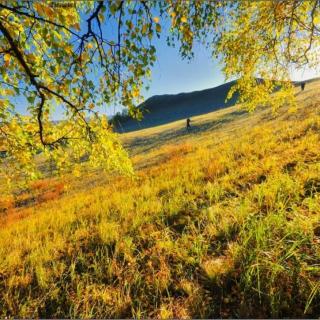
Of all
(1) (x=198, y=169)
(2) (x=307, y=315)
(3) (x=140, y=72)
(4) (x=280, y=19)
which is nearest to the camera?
(2) (x=307, y=315)

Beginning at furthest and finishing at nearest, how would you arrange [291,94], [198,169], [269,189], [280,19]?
[198,169], [291,94], [280,19], [269,189]

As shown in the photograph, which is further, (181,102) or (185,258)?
(181,102)

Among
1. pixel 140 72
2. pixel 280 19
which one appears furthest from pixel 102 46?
pixel 280 19

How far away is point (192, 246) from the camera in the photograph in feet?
15.3

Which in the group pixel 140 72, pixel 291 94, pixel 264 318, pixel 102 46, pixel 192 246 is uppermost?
pixel 102 46

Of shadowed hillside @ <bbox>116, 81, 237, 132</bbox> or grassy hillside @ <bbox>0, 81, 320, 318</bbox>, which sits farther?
shadowed hillside @ <bbox>116, 81, 237, 132</bbox>

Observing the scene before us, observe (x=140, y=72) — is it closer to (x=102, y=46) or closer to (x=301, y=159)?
(x=102, y=46)

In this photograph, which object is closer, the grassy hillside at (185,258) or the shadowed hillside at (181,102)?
the grassy hillside at (185,258)

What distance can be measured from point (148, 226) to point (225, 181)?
284 cm

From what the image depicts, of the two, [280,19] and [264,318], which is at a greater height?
[280,19]

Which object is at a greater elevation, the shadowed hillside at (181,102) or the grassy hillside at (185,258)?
the shadowed hillside at (181,102)

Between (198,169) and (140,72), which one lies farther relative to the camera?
(198,169)

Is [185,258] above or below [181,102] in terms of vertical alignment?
below

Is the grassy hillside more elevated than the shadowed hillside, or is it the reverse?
the shadowed hillside
